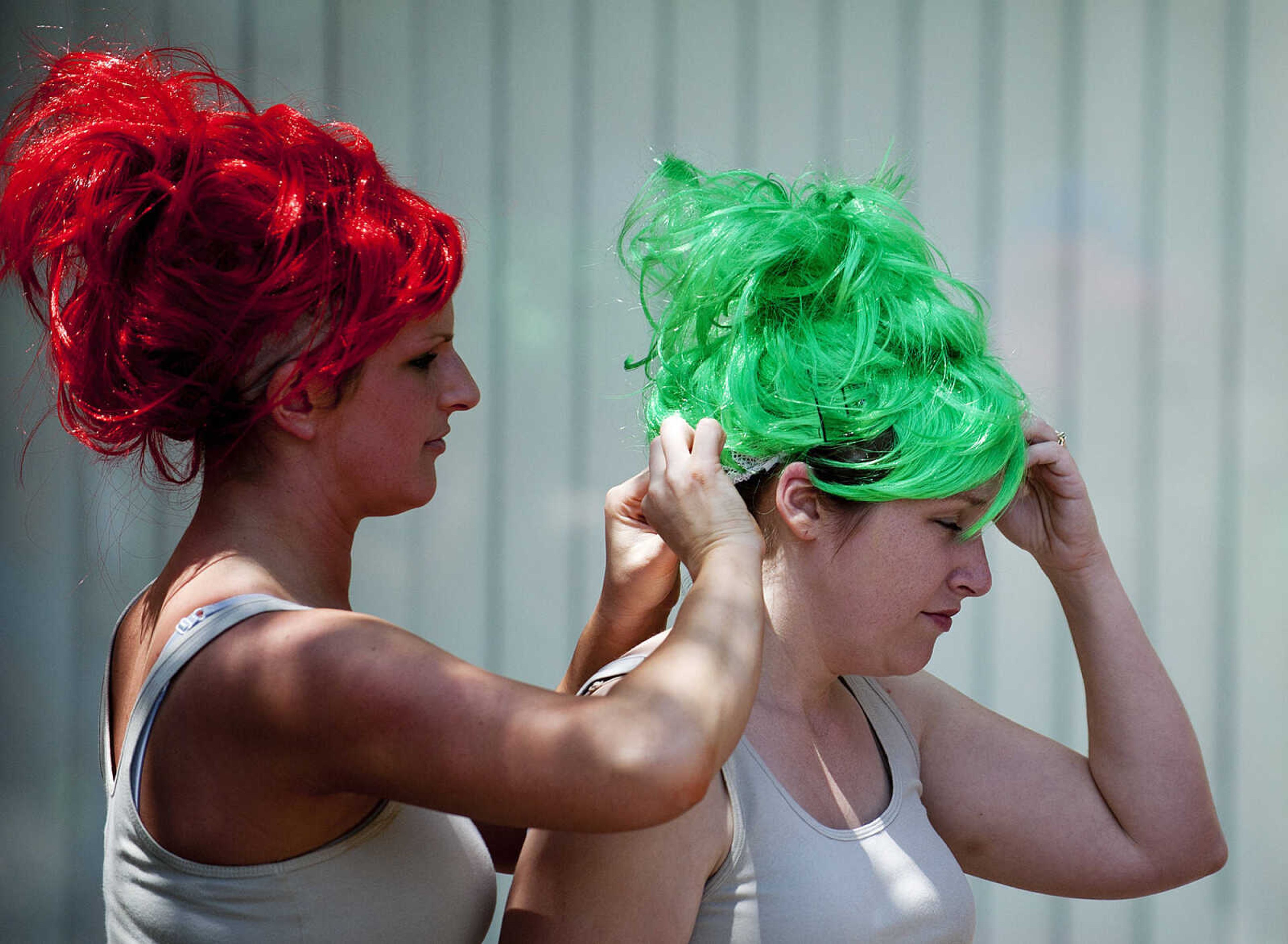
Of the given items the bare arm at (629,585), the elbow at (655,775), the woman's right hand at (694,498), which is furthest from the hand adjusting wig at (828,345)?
the elbow at (655,775)

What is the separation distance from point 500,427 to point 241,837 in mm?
1773

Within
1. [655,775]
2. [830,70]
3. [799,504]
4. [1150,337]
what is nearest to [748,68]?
[830,70]

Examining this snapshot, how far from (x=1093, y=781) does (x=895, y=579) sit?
591 millimetres

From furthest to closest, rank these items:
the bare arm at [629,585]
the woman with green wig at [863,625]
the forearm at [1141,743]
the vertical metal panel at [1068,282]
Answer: the vertical metal panel at [1068,282]
the forearm at [1141,743]
the bare arm at [629,585]
the woman with green wig at [863,625]

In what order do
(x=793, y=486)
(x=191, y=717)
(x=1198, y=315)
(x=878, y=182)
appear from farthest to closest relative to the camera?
(x=1198, y=315), (x=878, y=182), (x=793, y=486), (x=191, y=717)

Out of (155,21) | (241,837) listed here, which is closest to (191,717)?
(241,837)

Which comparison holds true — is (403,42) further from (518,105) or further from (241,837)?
(241,837)

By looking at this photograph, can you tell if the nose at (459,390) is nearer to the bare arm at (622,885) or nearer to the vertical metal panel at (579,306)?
the bare arm at (622,885)

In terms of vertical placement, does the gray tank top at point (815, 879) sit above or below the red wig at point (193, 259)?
below

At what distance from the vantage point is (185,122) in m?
1.42

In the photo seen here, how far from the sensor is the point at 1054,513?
1910 mm

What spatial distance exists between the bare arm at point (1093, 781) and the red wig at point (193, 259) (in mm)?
1071

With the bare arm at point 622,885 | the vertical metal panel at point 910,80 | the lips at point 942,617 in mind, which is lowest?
the bare arm at point 622,885

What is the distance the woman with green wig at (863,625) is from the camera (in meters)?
1.45
